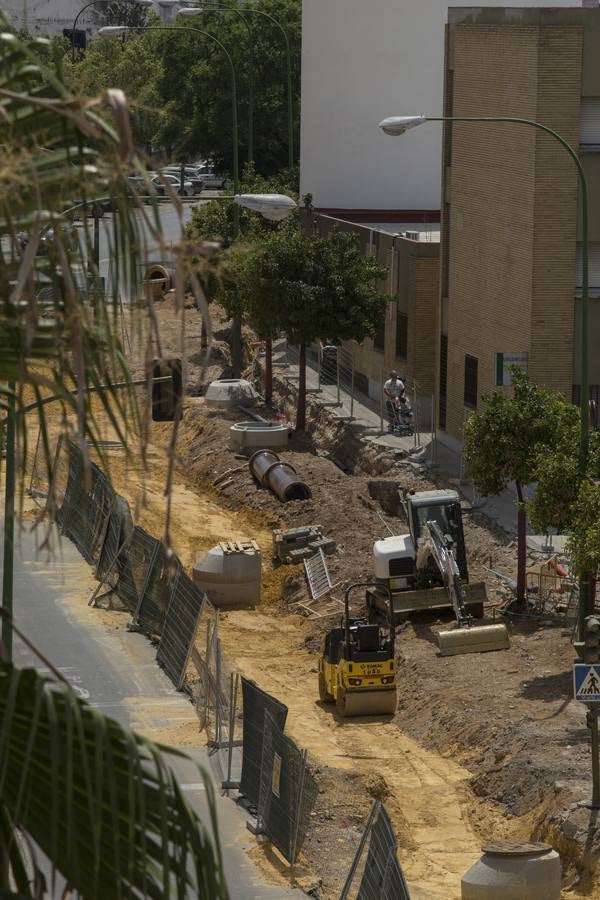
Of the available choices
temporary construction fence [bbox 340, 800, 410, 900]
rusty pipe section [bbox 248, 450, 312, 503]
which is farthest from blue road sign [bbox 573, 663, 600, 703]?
rusty pipe section [bbox 248, 450, 312, 503]

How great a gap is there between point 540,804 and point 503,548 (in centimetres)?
1213

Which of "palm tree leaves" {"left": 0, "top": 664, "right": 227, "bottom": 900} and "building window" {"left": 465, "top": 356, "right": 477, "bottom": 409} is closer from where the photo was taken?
"palm tree leaves" {"left": 0, "top": 664, "right": 227, "bottom": 900}

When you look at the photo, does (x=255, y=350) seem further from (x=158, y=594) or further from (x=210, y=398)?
(x=158, y=594)

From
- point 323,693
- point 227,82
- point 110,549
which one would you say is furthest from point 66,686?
point 227,82

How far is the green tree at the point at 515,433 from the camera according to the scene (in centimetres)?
2678

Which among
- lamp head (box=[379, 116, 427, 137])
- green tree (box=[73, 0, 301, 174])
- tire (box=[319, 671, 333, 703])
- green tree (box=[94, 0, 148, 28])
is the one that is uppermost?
green tree (box=[94, 0, 148, 28])

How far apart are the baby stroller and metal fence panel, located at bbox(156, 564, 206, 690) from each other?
59.9 feet

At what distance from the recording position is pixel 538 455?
25359mm

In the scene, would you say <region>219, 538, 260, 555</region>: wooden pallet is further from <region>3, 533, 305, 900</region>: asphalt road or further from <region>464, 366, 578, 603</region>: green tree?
<region>464, 366, 578, 603</region>: green tree

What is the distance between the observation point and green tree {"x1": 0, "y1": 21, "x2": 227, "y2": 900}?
11.5ft

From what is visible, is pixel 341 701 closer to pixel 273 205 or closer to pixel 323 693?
pixel 323 693

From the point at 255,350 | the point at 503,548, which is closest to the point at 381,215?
the point at 255,350

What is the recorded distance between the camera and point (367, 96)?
226ft

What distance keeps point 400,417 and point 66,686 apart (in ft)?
129
